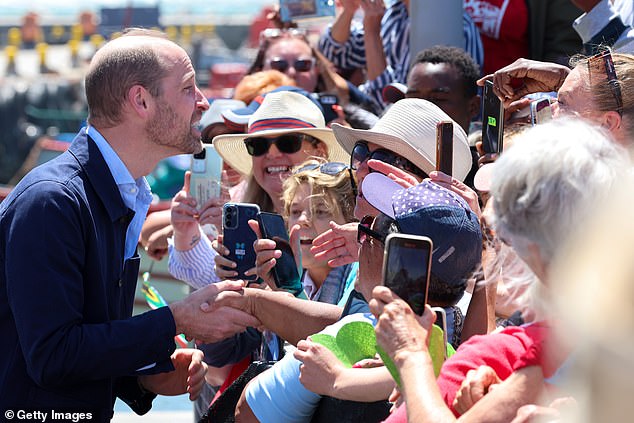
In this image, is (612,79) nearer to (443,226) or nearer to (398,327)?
(443,226)

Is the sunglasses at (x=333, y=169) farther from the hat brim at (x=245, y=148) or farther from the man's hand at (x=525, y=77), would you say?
the man's hand at (x=525, y=77)

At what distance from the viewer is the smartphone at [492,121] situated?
3.57 meters

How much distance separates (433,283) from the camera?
2549mm

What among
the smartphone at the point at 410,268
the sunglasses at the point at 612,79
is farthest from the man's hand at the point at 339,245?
the smartphone at the point at 410,268

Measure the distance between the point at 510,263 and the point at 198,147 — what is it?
5.26 feet

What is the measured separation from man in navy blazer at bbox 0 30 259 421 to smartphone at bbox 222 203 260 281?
0.30 meters

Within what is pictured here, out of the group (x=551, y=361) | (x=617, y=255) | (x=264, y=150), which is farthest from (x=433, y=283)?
(x=264, y=150)

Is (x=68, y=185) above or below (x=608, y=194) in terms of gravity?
below

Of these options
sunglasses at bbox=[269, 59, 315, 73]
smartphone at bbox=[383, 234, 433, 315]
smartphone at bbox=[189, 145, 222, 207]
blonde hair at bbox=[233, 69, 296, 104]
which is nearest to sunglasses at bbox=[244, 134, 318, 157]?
smartphone at bbox=[189, 145, 222, 207]

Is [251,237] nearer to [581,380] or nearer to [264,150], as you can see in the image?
[264,150]

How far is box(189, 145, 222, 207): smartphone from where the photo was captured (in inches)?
175

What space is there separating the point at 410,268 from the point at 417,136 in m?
1.45

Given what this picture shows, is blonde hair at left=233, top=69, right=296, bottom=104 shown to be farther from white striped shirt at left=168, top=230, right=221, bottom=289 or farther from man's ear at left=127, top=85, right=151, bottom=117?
man's ear at left=127, top=85, right=151, bottom=117

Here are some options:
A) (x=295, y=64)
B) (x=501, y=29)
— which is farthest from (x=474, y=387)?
(x=295, y=64)
